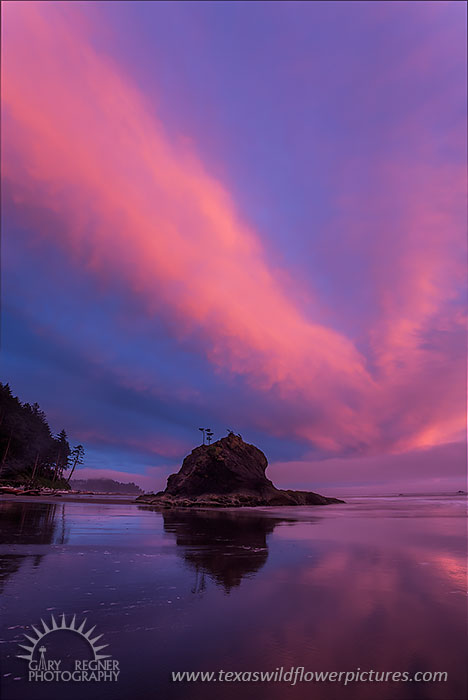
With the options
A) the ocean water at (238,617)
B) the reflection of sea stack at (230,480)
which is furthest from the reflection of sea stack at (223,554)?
the reflection of sea stack at (230,480)

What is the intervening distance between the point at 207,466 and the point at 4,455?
139 ft

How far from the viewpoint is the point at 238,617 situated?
7.12 m

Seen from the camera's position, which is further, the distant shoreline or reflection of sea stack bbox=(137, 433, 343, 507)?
reflection of sea stack bbox=(137, 433, 343, 507)

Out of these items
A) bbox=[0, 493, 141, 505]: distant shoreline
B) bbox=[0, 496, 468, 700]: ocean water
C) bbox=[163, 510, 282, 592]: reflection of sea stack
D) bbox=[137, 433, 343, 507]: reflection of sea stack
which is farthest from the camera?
bbox=[137, 433, 343, 507]: reflection of sea stack

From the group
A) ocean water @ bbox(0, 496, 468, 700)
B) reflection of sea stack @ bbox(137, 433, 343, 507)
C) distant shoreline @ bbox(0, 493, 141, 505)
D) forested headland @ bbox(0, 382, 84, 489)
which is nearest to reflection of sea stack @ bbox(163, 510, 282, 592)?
ocean water @ bbox(0, 496, 468, 700)

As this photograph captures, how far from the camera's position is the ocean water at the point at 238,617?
4797mm

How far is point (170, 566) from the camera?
37.5 ft

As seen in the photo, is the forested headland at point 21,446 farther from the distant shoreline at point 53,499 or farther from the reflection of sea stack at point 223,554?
the reflection of sea stack at point 223,554

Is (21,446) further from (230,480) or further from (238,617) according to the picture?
(238,617)

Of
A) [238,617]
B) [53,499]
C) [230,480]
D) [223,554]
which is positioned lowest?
[53,499]

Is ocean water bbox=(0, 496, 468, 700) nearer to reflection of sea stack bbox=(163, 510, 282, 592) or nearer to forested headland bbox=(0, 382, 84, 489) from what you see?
reflection of sea stack bbox=(163, 510, 282, 592)

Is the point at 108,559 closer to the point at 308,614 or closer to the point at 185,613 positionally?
the point at 185,613

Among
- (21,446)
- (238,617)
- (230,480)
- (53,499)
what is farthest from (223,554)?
(21,446)

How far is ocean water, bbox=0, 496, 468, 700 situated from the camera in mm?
4797
